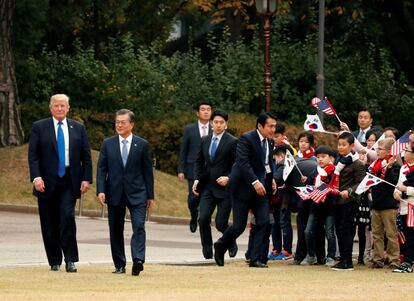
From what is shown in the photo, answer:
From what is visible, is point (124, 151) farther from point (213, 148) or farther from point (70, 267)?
point (213, 148)

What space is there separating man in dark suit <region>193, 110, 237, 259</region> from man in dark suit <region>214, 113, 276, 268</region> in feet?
2.69

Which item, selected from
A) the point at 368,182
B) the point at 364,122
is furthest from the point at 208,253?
the point at 364,122

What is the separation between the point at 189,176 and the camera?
2191cm

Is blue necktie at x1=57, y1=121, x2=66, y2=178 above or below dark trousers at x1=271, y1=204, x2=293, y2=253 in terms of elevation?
above

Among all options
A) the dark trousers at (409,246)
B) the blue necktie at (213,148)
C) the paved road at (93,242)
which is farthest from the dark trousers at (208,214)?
the dark trousers at (409,246)

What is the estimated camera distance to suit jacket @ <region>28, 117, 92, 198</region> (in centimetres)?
1661

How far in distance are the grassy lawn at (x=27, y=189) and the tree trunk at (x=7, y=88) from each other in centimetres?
55

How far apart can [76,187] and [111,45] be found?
66.9ft

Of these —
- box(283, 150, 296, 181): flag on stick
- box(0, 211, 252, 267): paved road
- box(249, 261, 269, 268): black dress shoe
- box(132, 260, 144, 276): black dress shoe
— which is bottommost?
box(0, 211, 252, 267): paved road

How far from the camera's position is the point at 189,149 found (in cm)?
2214

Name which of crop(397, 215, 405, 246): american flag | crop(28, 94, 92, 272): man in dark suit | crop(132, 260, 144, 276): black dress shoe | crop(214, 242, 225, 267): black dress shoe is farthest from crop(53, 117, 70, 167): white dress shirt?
crop(397, 215, 405, 246): american flag

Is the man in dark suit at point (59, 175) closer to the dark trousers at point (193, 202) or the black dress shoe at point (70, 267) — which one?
the black dress shoe at point (70, 267)

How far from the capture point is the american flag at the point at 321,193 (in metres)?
18.2

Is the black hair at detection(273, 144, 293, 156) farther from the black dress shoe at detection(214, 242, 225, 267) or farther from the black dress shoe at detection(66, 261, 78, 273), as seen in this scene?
the black dress shoe at detection(66, 261, 78, 273)
